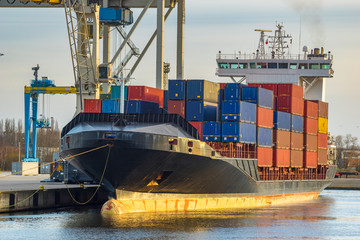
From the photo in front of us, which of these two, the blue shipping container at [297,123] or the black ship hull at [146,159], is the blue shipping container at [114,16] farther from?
the blue shipping container at [297,123]

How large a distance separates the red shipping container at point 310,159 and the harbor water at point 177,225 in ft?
31.6

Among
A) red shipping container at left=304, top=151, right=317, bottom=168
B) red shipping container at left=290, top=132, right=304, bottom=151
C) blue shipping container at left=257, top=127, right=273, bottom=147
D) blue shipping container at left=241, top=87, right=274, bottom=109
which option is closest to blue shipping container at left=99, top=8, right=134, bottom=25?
blue shipping container at left=241, top=87, right=274, bottom=109

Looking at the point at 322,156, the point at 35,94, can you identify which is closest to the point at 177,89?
the point at 322,156

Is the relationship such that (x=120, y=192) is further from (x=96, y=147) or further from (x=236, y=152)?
(x=236, y=152)

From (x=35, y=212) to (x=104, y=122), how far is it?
7.01m

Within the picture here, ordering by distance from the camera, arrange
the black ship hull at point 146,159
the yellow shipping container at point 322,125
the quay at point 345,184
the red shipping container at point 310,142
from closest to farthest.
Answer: the black ship hull at point 146,159 < the red shipping container at point 310,142 < the yellow shipping container at point 322,125 < the quay at point 345,184

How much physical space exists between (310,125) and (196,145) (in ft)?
56.2

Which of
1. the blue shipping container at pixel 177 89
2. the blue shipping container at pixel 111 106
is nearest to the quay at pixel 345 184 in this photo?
the blue shipping container at pixel 177 89

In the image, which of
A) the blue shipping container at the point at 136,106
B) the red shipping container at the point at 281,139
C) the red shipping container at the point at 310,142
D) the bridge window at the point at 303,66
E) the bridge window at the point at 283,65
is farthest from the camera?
the bridge window at the point at 303,66

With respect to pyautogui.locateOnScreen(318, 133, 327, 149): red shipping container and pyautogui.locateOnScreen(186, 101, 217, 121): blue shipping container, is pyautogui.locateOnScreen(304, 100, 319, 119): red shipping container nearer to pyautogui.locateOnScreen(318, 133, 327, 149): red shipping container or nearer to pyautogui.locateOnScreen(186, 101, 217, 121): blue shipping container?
pyautogui.locateOnScreen(318, 133, 327, 149): red shipping container

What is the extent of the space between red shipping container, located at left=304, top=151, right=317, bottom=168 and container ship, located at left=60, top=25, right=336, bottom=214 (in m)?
0.08

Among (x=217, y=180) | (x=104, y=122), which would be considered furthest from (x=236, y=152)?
(x=104, y=122)

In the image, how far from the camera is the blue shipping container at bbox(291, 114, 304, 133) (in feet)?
168

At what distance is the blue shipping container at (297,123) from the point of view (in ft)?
168
